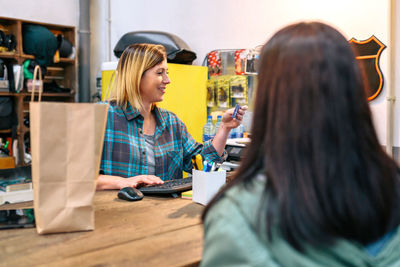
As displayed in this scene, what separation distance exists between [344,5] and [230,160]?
1345mm

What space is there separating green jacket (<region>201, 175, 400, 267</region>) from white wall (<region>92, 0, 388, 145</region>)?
4.94 ft

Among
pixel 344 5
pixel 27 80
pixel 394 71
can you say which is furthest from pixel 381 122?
Result: pixel 27 80

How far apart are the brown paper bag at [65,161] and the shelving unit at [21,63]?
382 cm

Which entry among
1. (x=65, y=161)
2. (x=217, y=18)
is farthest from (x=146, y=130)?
(x=217, y=18)

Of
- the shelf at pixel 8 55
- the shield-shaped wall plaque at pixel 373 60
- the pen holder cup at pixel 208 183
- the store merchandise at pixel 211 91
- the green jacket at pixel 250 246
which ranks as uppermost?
the shelf at pixel 8 55

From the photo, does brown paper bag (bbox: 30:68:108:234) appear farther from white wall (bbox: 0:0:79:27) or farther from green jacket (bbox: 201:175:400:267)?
white wall (bbox: 0:0:79:27)

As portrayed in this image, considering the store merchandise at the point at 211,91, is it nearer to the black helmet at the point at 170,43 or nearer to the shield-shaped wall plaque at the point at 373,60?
the black helmet at the point at 170,43

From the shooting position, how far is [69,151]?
109cm

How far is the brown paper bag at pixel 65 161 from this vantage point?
3.47 feet

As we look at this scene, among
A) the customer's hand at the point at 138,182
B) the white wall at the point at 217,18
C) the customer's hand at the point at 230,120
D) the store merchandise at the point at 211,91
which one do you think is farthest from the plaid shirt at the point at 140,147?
the store merchandise at the point at 211,91

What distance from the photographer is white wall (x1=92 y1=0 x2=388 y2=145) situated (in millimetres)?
2596

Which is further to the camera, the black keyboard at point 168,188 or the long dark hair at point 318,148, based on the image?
the black keyboard at point 168,188

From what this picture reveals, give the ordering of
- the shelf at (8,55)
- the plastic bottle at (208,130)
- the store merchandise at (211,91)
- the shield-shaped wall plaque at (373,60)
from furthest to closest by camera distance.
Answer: the shelf at (8,55), the store merchandise at (211,91), the plastic bottle at (208,130), the shield-shaped wall plaque at (373,60)

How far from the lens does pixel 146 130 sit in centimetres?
211
